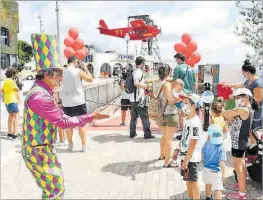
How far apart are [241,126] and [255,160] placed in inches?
26.4

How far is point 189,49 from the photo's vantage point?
7.67m

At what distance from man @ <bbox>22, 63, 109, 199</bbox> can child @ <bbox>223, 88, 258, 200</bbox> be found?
1.73 m

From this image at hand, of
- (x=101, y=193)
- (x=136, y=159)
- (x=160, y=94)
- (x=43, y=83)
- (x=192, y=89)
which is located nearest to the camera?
(x=43, y=83)

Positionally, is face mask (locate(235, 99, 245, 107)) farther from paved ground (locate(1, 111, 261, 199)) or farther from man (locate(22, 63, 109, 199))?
man (locate(22, 63, 109, 199))

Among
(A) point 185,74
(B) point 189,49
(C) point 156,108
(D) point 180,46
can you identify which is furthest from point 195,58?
(C) point 156,108

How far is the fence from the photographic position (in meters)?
10.1

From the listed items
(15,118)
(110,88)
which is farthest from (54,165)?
(110,88)

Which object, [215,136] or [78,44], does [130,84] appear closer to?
[78,44]

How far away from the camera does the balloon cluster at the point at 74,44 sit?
8.53 m

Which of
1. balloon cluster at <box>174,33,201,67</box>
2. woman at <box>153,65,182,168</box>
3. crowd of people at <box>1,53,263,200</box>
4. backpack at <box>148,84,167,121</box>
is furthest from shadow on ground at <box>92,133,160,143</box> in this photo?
balloon cluster at <box>174,33,201,67</box>

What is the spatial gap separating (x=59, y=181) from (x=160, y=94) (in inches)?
104

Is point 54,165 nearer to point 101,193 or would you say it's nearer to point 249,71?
point 101,193

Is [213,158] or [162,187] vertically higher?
[213,158]

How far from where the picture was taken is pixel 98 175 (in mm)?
4594
